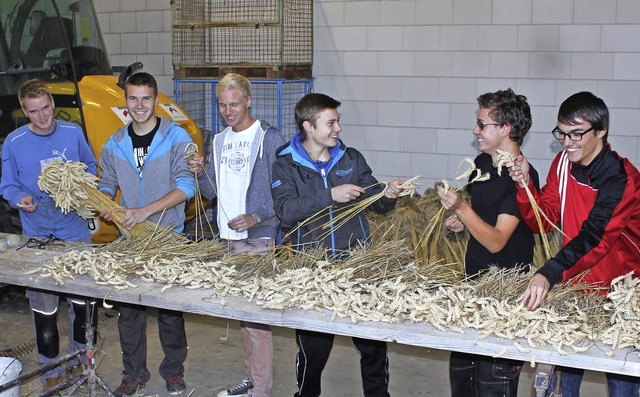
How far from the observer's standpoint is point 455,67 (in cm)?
657

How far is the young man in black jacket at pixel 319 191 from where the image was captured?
11.6 feet

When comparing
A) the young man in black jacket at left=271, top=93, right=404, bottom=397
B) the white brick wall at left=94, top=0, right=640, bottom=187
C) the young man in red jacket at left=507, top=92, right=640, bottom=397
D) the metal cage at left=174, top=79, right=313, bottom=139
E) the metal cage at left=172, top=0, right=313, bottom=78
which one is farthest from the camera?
the metal cage at left=174, top=79, right=313, bottom=139

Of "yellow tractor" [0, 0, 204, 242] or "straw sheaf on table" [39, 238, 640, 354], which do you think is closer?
"straw sheaf on table" [39, 238, 640, 354]

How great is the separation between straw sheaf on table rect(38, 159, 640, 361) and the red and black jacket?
94mm

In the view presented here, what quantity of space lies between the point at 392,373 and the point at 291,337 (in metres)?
0.85

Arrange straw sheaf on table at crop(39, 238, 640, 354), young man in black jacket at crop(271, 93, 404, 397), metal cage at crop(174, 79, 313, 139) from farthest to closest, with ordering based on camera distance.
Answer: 1. metal cage at crop(174, 79, 313, 139)
2. young man in black jacket at crop(271, 93, 404, 397)
3. straw sheaf on table at crop(39, 238, 640, 354)

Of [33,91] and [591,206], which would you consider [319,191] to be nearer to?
[591,206]

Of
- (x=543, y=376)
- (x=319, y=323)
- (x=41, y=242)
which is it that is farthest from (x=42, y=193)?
(x=543, y=376)

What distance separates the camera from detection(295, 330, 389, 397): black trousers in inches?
143

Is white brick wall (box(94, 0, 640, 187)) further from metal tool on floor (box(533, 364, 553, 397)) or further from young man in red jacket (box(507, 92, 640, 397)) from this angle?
metal tool on floor (box(533, 364, 553, 397))

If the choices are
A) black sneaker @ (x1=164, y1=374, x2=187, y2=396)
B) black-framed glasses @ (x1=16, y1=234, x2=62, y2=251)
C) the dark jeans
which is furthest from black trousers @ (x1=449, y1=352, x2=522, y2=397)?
black-framed glasses @ (x1=16, y1=234, x2=62, y2=251)

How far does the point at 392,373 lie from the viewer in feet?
15.7

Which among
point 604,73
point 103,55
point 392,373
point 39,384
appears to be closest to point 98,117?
point 103,55

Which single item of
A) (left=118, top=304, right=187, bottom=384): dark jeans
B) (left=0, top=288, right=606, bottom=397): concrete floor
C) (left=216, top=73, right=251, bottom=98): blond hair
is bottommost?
(left=0, top=288, right=606, bottom=397): concrete floor
